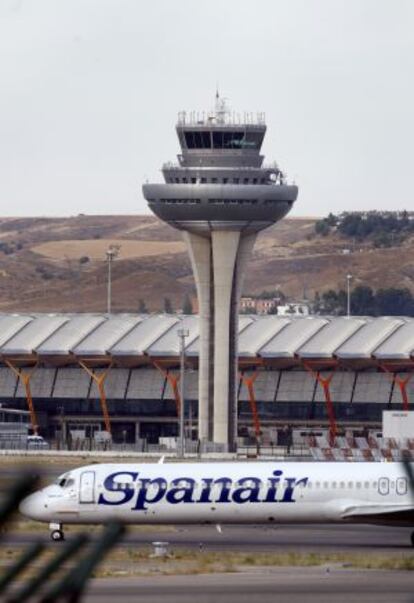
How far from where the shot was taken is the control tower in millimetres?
136500

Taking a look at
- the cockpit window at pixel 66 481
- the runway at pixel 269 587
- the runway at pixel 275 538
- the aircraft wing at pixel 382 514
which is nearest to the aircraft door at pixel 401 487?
the aircraft wing at pixel 382 514

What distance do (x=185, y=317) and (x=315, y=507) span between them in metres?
114

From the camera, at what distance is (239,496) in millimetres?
56312

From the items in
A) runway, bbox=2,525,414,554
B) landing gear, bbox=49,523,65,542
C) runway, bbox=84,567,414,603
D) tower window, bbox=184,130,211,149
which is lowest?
runway, bbox=2,525,414,554

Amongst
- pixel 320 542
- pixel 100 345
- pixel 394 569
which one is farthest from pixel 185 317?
pixel 394 569

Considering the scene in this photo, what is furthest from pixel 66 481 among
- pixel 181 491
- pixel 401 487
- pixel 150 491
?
pixel 401 487

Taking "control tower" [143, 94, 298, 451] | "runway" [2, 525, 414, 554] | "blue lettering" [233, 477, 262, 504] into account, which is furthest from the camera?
"control tower" [143, 94, 298, 451]

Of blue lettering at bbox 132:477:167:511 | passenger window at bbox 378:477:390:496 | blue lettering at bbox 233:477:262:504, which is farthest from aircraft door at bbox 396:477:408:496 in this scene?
blue lettering at bbox 132:477:167:511

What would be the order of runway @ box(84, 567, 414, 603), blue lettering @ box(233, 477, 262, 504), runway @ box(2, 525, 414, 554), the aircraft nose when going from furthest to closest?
1. the aircraft nose
2. runway @ box(2, 525, 414, 554)
3. blue lettering @ box(233, 477, 262, 504)
4. runway @ box(84, 567, 414, 603)

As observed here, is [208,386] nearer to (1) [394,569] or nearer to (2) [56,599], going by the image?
(1) [394,569]

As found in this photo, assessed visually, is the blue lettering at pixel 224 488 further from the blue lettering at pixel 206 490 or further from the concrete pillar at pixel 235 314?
the concrete pillar at pixel 235 314

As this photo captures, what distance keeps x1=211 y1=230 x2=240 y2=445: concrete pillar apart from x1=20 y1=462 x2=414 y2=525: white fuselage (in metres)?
79.6

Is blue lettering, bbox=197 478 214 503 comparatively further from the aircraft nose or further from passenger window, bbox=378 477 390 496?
passenger window, bbox=378 477 390 496

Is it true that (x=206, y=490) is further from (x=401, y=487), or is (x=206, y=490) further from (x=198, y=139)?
(x=198, y=139)
